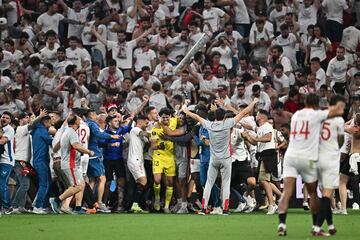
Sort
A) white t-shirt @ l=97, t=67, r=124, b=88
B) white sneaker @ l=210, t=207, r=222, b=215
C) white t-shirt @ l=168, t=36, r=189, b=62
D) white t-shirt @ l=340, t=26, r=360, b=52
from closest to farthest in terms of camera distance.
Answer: white sneaker @ l=210, t=207, r=222, b=215 → white t-shirt @ l=97, t=67, r=124, b=88 → white t-shirt @ l=340, t=26, r=360, b=52 → white t-shirt @ l=168, t=36, r=189, b=62

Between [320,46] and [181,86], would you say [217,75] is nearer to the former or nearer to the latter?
[181,86]

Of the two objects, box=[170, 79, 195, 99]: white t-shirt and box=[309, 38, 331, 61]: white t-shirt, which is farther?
box=[309, 38, 331, 61]: white t-shirt

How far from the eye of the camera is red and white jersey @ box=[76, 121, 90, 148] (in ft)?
76.0

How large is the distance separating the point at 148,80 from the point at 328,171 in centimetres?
1327

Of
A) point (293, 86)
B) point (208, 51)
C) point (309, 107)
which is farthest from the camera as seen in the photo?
point (208, 51)

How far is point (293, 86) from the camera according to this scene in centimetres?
2869

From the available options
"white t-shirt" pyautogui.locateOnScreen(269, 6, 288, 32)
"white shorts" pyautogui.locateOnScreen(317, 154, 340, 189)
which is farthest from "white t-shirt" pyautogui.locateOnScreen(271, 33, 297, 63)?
"white shorts" pyautogui.locateOnScreen(317, 154, 340, 189)

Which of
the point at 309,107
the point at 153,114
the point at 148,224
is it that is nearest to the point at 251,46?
the point at 153,114

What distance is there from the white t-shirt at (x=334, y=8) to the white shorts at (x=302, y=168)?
51.2 ft

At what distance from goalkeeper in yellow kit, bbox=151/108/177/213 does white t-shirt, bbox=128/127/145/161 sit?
1.06 ft

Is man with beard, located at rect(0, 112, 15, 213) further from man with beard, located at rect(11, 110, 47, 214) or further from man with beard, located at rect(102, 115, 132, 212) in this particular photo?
man with beard, located at rect(102, 115, 132, 212)

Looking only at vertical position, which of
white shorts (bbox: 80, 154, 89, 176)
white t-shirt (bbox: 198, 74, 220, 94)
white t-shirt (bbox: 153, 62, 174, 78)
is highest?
white t-shirt (bbox: 153, 62, 174, 78)

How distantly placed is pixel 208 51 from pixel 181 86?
2.49 meters

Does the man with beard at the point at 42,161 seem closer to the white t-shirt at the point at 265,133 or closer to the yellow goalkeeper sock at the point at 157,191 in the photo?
the yellow goalkeeper sock at the point at 157,191
